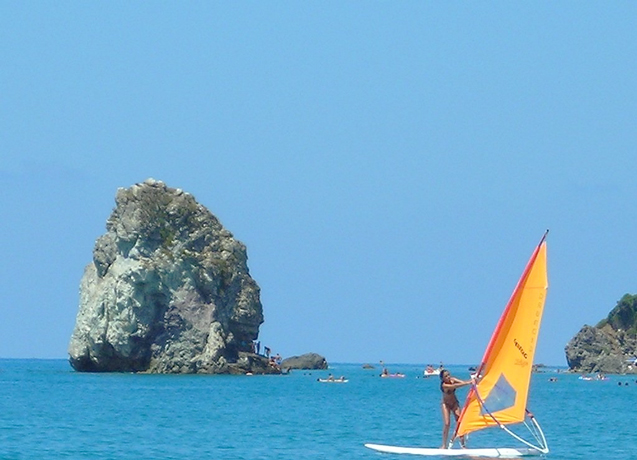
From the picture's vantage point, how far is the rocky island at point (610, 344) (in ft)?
507

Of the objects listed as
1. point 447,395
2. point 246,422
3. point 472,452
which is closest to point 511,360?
point 447,395

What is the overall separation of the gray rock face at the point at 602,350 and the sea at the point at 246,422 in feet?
210

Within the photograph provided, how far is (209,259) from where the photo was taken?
103000 millimetres

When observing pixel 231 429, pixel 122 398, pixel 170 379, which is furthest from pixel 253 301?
pixel 231 429

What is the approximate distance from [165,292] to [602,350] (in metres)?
73.4

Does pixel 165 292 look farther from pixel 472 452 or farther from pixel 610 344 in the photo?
pixel 610 344

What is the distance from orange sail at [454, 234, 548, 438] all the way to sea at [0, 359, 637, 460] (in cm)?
264

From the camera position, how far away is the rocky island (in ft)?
507

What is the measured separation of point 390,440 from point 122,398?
28519mm

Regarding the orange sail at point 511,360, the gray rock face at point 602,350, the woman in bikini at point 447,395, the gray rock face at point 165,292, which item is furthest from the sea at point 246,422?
the gray rock face at point 602,350

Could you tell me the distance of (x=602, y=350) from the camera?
519 ft

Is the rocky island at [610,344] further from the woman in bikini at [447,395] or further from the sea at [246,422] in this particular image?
the woman in bikini at [447,395]

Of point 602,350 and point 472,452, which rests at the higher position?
point 602,350

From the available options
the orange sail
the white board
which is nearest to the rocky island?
the white board
